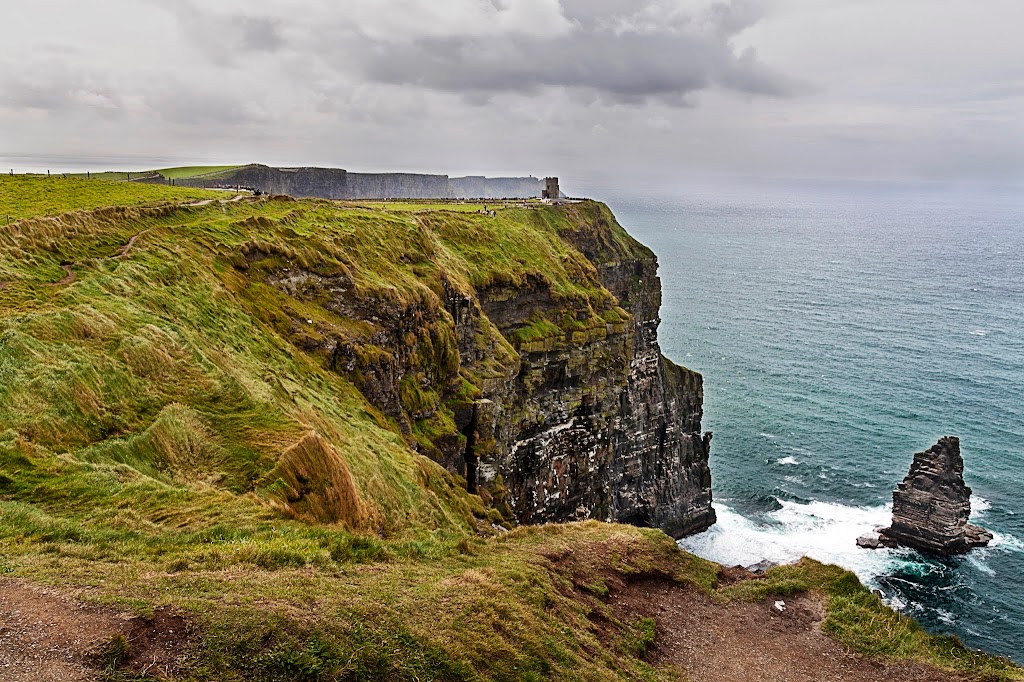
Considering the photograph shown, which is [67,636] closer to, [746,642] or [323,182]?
[746,642]

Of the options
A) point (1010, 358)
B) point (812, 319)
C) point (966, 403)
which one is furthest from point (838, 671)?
point (812, 319)

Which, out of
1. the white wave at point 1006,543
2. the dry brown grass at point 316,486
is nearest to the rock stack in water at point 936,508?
the white wave at point 1006,543

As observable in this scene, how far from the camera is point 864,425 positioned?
304 feet

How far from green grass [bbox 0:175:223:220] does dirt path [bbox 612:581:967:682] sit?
109ft

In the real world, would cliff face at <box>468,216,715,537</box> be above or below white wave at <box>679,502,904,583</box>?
above

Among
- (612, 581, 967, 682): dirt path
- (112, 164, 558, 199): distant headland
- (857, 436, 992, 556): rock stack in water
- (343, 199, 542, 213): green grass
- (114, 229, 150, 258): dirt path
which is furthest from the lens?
(112, 164, 558, 199): distant headland

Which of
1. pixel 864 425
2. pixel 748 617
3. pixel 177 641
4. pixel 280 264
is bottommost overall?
pixel 864 425

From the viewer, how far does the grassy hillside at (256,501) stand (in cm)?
1560

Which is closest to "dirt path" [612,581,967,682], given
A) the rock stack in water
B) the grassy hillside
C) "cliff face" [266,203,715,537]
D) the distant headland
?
the grassy hillside

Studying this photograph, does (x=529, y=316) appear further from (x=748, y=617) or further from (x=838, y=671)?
(x=838, y=671)

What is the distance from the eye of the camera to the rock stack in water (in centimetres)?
6712

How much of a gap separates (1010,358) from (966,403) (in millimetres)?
27465

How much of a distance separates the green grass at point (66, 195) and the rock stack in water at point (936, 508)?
6660 centimetres

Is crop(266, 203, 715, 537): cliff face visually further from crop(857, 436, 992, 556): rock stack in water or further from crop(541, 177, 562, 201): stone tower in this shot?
crop(857, 436, 992, 556): rock stack in water
